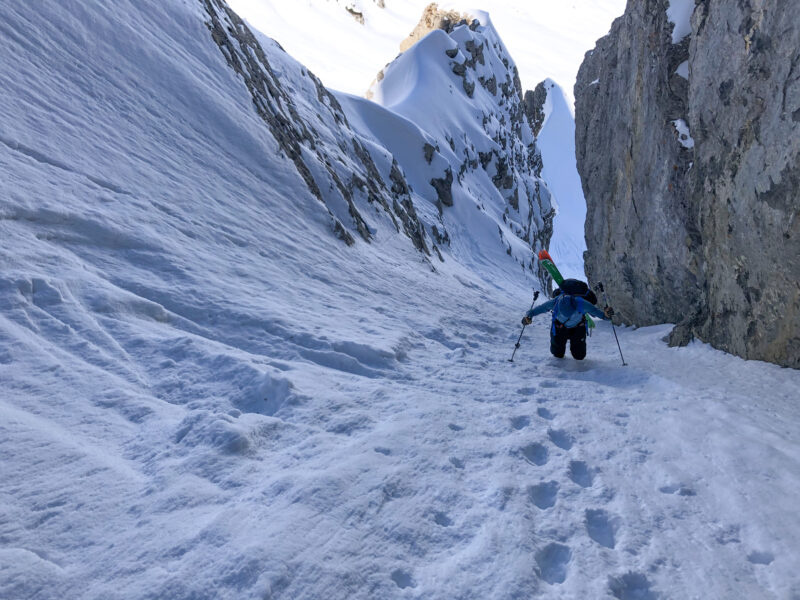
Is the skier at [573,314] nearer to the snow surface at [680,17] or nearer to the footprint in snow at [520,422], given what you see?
the footprint in snow at [520,422]

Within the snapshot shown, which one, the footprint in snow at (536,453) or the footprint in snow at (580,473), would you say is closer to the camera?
the footprint in snow at (580,473)

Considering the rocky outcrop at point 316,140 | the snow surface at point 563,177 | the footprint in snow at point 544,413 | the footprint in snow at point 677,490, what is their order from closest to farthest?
the footprint in snow at point 677,490, the footprint in snow at point 544,413, the rocky outcrop at point 316,140, the snow surface at point 563,177

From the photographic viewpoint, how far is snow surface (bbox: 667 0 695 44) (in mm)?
11852

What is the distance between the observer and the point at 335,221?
46.1 feet

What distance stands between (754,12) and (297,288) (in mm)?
8293

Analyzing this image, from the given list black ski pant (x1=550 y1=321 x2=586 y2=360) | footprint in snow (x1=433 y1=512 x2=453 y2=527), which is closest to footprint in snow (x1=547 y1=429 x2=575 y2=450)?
footprint in snow (x1=433 y1=512 x2=453 y2=527)

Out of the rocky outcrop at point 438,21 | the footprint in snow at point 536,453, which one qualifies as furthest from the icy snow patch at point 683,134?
the rocky outcrop at point 438,21

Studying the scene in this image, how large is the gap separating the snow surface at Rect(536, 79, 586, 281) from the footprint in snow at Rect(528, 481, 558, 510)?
435ft

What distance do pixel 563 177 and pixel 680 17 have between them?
144m

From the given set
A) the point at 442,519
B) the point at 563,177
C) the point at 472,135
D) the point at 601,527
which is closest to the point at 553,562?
the point at 601,527

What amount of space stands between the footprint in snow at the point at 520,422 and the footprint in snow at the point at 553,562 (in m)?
1.87

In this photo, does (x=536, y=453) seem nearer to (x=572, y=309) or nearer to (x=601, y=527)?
(x=601, y=527)

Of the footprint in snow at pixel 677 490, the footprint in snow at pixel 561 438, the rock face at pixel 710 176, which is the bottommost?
the footprint in snow at pixel 561 438

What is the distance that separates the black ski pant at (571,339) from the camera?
27.0ft
